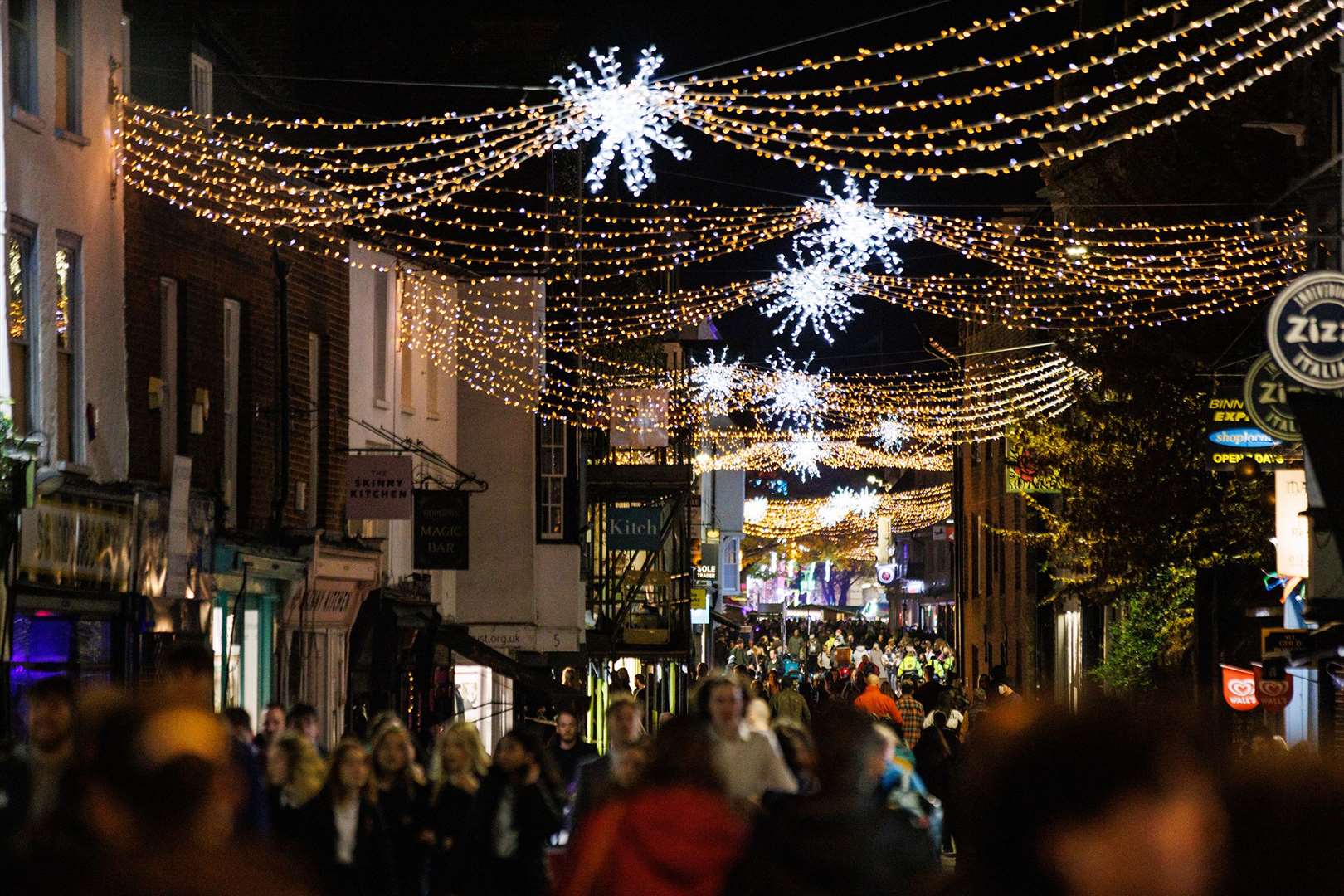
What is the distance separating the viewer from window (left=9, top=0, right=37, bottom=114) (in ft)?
57.2

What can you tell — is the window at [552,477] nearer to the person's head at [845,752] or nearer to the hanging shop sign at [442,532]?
the hanging shop sign at [442,532]

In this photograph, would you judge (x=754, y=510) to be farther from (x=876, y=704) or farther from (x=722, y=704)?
(x=722, y=704)

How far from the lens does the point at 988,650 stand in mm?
58688

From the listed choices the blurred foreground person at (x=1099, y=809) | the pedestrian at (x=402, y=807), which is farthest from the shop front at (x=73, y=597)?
the blurred foreground person at (x=1099, y=809)

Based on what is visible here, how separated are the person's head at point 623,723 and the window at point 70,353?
24.8 ft

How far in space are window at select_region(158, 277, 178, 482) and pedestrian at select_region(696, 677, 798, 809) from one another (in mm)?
9800

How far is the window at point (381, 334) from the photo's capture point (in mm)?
27062

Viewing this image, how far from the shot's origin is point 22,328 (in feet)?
56.7

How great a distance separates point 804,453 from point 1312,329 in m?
40.9

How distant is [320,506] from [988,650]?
3670 cm

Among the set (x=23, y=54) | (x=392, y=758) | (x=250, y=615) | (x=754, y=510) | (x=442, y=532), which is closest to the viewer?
(x=392, y=758)

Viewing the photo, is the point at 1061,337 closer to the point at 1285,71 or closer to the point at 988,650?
the point at 1285,71

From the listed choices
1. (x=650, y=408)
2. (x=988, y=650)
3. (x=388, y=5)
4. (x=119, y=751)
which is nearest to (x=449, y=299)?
(x=388, y=5)

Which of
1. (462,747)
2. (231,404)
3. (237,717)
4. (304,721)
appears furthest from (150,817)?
(231,404)
